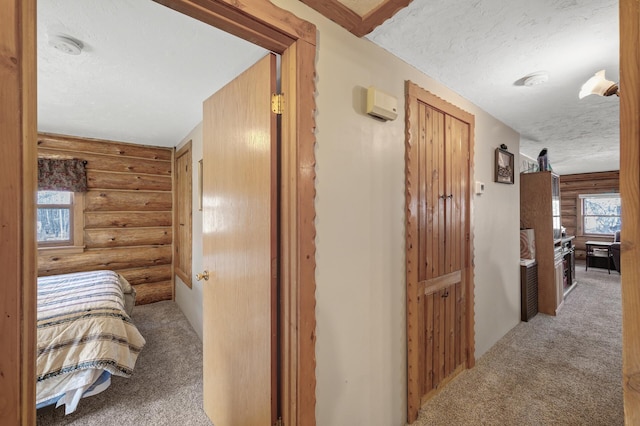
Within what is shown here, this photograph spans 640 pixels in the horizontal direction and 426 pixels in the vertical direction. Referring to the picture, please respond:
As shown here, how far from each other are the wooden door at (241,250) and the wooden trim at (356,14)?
320 millimetres

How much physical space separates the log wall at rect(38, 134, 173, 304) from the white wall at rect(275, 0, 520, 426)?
3687 mm

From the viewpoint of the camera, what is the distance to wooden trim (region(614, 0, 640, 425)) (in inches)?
25.9

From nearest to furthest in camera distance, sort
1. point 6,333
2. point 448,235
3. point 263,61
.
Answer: point 6,333, point 263,61, point 448,235

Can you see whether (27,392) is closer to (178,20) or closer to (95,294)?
(178,20)

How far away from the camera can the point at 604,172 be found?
676 centimetres

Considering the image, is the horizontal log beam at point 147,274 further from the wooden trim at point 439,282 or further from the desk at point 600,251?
the desk at point 600,251

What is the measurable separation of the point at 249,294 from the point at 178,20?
143 centimetres

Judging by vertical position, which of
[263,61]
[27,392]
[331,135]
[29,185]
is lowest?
[27,392]

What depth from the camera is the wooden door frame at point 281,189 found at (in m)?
0.67

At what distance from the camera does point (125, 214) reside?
393 centimetres

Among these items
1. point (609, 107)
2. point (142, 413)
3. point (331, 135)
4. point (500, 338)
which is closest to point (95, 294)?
point (142, 413)

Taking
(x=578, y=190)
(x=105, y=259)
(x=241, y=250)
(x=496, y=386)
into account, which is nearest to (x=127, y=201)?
(x=105, y=259)

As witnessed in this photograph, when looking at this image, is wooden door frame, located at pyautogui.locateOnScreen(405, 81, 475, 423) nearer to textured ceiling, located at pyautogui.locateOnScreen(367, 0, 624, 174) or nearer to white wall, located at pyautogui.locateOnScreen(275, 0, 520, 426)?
white wall, located at pyautogui.locateOnScreen(275, 0, 520, 426)

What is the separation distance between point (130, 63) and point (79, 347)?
196cm
